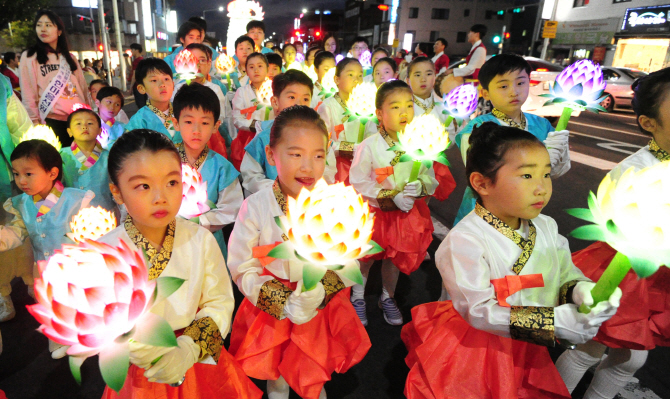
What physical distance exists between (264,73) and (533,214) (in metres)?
3.92

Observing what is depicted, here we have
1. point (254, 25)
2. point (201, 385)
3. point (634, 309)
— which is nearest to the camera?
point (201, 385)

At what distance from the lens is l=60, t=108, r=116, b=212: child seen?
3326 millimetres

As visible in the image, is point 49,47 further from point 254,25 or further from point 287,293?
point 287,293

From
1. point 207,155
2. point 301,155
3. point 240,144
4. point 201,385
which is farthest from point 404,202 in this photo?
point 240,144

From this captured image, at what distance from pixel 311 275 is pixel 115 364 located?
0.51 m

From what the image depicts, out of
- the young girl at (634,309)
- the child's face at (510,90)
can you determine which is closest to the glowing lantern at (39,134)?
the child's face at (510,90)

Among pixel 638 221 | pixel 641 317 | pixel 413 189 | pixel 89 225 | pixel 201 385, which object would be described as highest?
pixel 638 221

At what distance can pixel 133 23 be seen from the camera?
44.4m

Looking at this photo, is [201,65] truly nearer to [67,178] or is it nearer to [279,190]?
[67,178]

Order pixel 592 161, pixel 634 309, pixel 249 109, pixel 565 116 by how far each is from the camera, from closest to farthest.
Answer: pixel 634 309, pixel 565 116, pixel 249 109, pixel 592 161

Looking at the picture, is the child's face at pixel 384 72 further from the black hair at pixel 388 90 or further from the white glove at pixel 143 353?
the white glove at pixel 143 353

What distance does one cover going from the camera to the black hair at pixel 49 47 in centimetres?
404

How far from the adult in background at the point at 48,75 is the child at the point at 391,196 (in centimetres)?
350

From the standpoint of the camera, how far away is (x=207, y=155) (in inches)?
107
